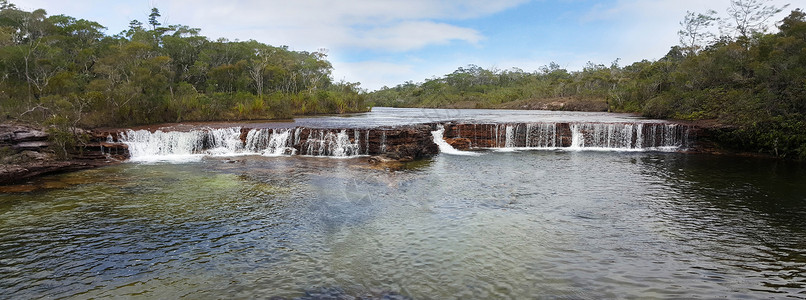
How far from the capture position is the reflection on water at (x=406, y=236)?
5.28m

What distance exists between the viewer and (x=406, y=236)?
7156 mm

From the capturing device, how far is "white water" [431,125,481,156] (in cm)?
1808

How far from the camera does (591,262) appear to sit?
598 cm

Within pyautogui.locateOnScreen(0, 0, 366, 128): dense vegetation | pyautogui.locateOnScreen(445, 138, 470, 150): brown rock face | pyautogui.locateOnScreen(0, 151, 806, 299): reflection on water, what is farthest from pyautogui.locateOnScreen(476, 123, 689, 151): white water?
pyautogui.locateOnScreen(0, 0, 366, 128): dense vegetation

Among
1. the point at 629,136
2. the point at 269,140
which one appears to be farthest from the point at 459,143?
the point at 269,140

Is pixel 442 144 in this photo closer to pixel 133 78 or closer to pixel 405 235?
pixel 405 235

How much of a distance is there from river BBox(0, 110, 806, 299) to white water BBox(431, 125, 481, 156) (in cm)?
556

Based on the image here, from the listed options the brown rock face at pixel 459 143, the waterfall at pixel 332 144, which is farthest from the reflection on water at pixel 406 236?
the brown rock face at pixel 459 143

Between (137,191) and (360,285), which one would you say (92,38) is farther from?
Result: (360,285)

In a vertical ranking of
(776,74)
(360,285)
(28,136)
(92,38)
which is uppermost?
(92,38)

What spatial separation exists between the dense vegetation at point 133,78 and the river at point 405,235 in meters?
8.97

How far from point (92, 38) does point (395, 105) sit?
161 feet

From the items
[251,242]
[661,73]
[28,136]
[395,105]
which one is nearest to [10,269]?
[251,242]

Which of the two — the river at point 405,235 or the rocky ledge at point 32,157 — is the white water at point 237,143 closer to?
the rocky ledge at point 32,157
